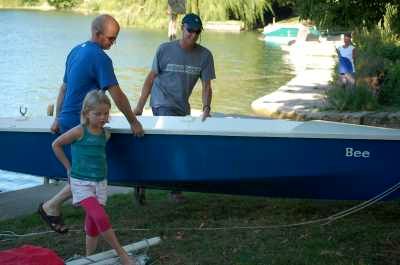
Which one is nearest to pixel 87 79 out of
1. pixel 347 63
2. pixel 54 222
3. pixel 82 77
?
pixel 82 77

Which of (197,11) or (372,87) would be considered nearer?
(372,87)

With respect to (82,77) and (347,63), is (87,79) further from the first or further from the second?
(347,63)

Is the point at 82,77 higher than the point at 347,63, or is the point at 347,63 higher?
the point at 82,77

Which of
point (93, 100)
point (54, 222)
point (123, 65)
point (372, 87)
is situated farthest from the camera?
point (123, 65)

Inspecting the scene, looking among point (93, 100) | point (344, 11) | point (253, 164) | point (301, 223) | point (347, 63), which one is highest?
point (344, 11)

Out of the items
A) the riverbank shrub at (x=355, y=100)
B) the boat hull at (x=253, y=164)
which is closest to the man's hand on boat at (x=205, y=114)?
the boat hull at (x=253, y=164)

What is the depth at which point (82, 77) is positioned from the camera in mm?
5109

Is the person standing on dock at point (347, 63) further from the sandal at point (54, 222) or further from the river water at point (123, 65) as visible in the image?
the sandal at point (54, 222)

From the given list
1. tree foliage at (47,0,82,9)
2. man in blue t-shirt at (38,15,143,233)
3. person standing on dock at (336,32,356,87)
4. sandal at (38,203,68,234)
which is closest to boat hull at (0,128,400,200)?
man in blue t-shirt at (38,15,143,233)

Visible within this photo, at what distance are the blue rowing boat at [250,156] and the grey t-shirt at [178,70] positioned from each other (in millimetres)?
396

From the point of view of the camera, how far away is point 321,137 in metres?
5.57

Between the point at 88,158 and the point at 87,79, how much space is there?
623 mm

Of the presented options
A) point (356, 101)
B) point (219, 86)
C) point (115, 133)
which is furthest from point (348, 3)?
point (219, 86)

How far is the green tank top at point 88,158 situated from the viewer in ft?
15.7
